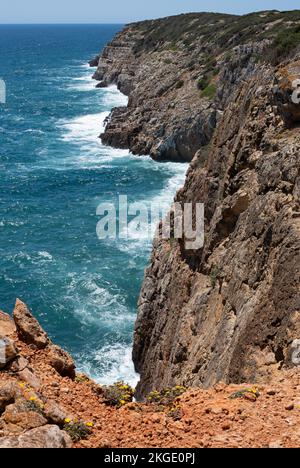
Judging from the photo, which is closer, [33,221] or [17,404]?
[17,404]

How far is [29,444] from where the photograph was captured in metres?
8.42

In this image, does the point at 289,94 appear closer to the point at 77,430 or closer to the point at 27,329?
the point at 27,329

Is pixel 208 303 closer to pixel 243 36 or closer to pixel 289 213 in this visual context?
pixel 289 213

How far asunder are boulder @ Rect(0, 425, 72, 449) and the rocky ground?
0.05 ft

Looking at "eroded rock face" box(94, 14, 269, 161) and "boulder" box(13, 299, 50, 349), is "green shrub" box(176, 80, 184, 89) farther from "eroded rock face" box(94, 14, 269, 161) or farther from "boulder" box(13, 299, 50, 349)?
"boulder" box(13, 299, 50, 349)

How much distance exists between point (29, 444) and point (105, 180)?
2152 inches

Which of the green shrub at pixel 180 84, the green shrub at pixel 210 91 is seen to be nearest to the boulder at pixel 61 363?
the green shrub at pixel 210 91

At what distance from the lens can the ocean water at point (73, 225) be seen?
1385 inches

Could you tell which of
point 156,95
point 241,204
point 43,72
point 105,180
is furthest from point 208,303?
point 43,72

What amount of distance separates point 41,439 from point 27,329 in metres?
4.36

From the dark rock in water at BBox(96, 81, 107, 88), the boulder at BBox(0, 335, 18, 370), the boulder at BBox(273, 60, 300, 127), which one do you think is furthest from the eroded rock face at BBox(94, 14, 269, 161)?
the boulder at BBox(0, 335, 18, 370)

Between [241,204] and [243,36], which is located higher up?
[243,36]

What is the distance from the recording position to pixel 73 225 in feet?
166

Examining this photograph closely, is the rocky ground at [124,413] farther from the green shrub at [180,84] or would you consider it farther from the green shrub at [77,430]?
the green shrub at [180,84]
